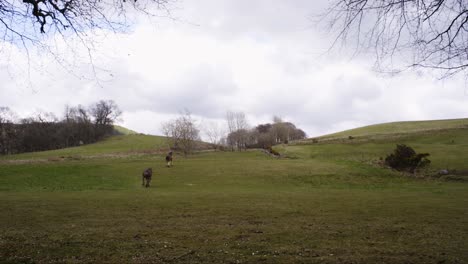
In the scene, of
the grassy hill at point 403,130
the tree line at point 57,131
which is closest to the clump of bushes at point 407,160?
the grassy hill at point 403,130

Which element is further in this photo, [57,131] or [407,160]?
[57,131]

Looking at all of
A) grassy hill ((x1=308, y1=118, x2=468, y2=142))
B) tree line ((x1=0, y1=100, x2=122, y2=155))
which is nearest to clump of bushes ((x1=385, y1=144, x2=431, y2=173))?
grassy hill ((x1=308, y1=118, x2=468, y2=142))

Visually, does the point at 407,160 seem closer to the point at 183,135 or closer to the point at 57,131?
the point at 183,135

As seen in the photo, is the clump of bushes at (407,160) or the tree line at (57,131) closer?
the clump of bushes at (407,160)

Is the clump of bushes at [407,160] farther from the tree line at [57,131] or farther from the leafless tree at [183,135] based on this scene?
the tree line at [57,131]

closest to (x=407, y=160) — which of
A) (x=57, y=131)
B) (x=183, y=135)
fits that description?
(x=183, y=135)

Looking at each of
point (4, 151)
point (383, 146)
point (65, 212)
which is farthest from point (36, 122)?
point (65, 212)

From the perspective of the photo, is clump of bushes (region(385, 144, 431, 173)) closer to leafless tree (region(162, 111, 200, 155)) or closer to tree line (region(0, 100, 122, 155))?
leafless tree (region(162, 111, 200, 155))

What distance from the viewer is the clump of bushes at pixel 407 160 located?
33.2 meters

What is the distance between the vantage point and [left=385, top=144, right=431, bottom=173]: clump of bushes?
33.2m

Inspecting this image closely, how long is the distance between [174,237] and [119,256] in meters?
1.68

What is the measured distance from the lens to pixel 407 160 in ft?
111

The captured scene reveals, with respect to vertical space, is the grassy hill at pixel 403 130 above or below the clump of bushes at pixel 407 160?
above

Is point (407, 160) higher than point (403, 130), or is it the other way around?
point (403, 130)
